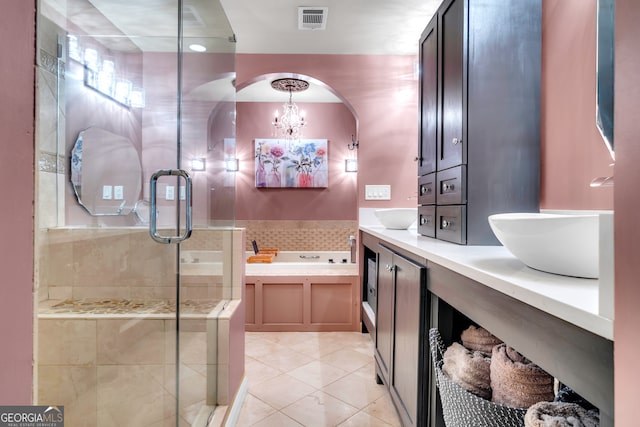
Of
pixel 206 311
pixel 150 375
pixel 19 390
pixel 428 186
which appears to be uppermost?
pixel 428 186

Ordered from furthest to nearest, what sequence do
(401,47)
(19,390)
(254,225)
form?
(254,225), (401,47), (19,390)

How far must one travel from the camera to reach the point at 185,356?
1491 mm

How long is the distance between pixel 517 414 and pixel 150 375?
1449 millimetres

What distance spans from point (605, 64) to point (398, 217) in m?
1.32

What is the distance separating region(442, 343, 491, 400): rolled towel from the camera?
0.92m

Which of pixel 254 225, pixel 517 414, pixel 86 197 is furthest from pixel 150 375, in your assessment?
pixel 254 225

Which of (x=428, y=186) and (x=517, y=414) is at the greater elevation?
(x=428, y=186)

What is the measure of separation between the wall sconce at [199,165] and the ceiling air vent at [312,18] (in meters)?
1.33

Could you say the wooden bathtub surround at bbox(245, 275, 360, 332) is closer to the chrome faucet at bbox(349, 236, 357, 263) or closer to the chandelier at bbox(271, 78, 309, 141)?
the chrome faucet at bbox(349, 236, 357, 263)

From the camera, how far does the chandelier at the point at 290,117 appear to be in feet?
11.7

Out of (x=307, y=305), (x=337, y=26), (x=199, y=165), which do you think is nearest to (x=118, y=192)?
(x=199, y=165)

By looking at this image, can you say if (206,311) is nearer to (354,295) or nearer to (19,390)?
(19,390)

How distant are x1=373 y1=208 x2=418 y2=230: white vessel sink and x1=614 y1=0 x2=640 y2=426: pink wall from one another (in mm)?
1645

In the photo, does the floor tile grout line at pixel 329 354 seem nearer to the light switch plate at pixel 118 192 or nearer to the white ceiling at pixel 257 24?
the light switch plate at pixel 118 192
